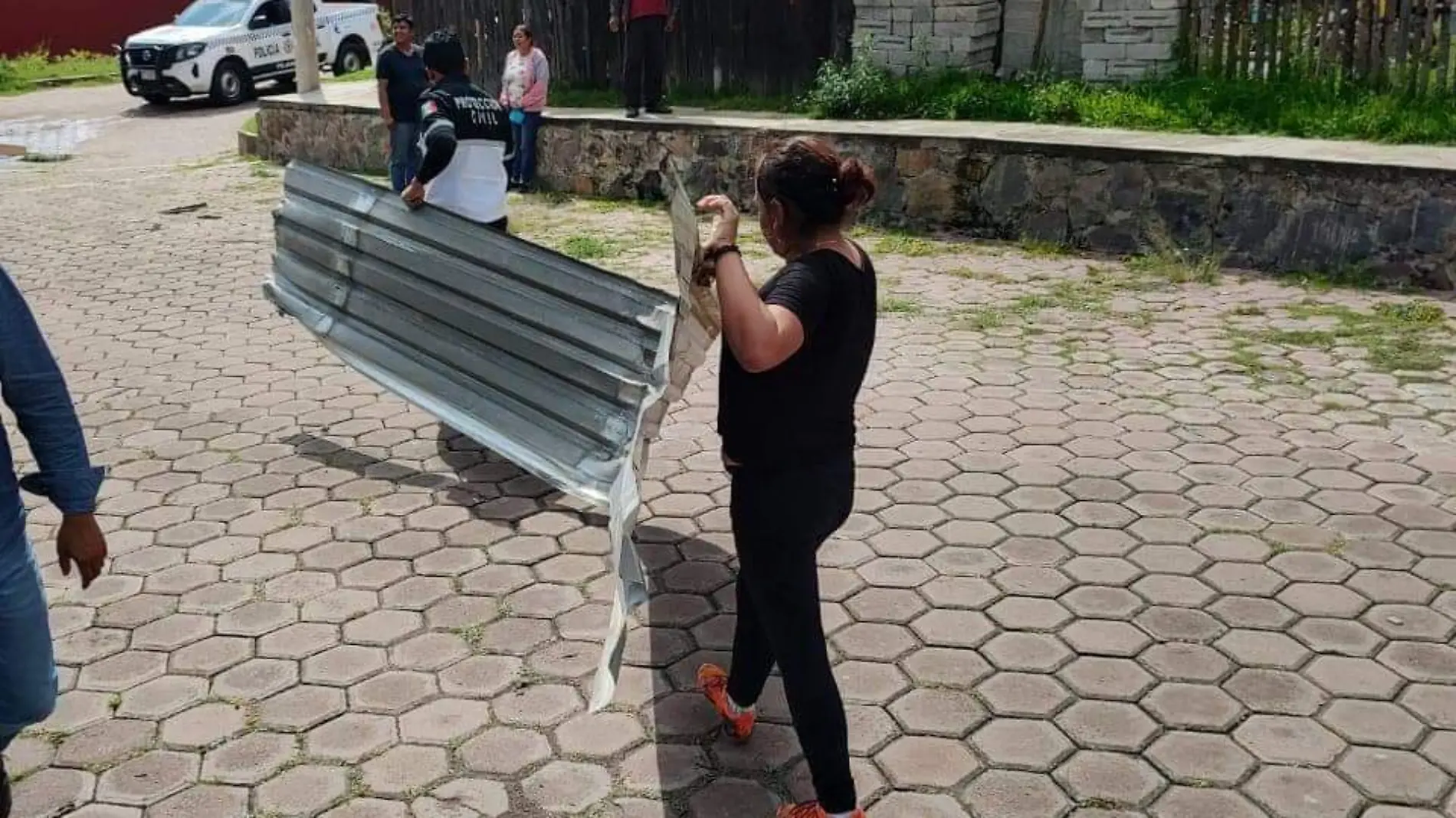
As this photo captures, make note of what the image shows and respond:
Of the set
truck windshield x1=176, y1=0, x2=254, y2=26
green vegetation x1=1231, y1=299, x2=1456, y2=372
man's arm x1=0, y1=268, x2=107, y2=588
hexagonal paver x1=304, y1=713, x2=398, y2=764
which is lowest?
hexagonal paver x1=304, y1=713, x2=398, y2=764

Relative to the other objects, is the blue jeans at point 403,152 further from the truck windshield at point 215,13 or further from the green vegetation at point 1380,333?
the truck windshield at point 215,13

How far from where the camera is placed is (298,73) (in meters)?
15.2

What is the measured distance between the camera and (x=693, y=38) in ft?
42.7

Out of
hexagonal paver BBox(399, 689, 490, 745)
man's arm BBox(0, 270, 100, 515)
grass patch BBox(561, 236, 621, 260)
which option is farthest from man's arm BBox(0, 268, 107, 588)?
grass patch BBox(561, 236, 621, 260)

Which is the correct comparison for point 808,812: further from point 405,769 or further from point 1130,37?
point 1130,37

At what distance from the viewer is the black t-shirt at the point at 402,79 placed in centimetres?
1064

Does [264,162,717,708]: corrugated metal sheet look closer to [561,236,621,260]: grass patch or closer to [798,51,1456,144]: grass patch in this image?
[561,236,621,260]: grass patch

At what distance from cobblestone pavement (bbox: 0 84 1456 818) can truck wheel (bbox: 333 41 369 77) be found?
50.9 ft

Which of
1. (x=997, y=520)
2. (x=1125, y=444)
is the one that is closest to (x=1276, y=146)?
(x=1125, y=444)

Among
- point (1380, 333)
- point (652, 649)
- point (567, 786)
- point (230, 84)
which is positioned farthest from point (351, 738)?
point (230, 84)

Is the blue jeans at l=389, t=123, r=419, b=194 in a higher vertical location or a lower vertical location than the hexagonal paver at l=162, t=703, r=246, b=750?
higher

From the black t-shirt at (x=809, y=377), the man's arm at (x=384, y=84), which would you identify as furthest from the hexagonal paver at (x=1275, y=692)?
the man's arm at (x=384, y=84)

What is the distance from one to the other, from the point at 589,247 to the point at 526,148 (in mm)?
2765

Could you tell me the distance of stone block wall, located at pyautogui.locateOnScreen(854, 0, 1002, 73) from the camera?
36.6 feet
